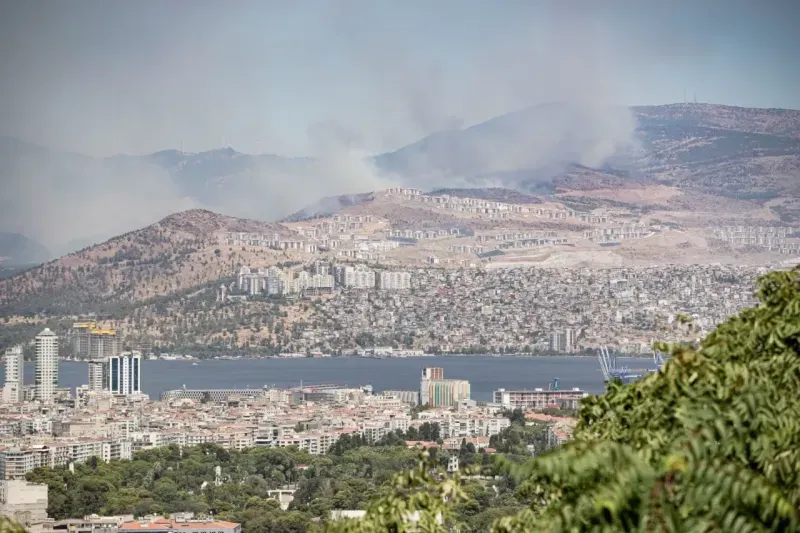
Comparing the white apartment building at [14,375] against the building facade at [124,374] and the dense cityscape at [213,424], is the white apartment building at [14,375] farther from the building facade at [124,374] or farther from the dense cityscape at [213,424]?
the building facade at [124,374]

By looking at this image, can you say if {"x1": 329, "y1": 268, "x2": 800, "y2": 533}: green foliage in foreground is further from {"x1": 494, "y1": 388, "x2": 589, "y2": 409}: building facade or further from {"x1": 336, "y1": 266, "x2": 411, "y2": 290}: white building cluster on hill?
{"x1": 336, "y1": 266, "x2": 411, "y2": 290}: white building cluster on hill

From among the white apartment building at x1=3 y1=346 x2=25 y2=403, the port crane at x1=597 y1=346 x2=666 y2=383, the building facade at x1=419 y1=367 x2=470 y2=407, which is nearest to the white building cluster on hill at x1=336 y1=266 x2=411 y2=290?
the port crane at x1=597 y1=346 x2=666 y2=383

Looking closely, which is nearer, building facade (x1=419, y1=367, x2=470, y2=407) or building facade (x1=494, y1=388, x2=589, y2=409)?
building facade (x1=494, y1=388, x2=589, y2=409)

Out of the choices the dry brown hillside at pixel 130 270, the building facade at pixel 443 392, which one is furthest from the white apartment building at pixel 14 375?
the dry brown hillside at pixel 130 270

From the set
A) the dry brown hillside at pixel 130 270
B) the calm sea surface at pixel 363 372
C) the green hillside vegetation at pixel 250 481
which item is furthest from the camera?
the dry brown hillside at pixel 130 270

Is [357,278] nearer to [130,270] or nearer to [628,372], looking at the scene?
[130,270]

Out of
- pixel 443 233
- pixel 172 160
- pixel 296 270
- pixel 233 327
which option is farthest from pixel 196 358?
pixel 172 160

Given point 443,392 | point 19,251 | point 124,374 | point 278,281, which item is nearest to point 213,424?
point 443,392
